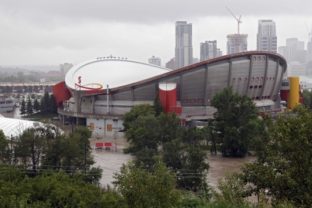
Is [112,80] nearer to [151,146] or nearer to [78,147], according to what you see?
[151,146]

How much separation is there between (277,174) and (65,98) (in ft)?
118

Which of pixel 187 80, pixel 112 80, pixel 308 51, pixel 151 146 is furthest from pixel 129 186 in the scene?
pixel 308 51

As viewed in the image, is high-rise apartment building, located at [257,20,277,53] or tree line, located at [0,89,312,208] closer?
tree line, located at [0,89,312,208]

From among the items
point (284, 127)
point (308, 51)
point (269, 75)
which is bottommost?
point (284, 127)

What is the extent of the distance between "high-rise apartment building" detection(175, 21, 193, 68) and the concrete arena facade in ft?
224

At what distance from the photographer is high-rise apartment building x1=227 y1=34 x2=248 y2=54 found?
96312mm

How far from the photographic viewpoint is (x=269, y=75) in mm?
42562

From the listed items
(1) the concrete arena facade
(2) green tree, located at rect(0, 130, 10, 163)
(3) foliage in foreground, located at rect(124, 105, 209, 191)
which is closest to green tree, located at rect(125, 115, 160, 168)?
(3) foliage in foreground, located at rect(124, 105, 209, 191)

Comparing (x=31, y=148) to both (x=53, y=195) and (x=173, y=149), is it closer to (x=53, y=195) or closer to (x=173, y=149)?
(x=173, y=149)

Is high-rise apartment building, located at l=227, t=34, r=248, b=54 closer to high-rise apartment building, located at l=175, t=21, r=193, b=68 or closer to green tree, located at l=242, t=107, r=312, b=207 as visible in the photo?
high-rise apartment building, located at l=175, t=21, r=193, b=68

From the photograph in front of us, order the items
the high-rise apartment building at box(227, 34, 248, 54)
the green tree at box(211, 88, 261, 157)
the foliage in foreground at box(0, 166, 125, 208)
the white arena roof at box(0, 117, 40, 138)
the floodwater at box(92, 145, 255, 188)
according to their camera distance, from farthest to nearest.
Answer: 1. the high-rise apartment building at box(227, 34, 248, 54)
2. the white arena roof at box(0, 117, 40, 138)
3. the green tree at box(211, 88, 261, 157)
4. the floodwater at box(92, 145, 255, 188)
5. the foliage in foreground at box(0, 166, 125, 208)

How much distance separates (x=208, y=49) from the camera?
108625 mm

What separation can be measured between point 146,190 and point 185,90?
95.3 feet

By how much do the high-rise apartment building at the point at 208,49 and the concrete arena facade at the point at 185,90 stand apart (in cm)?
6586
